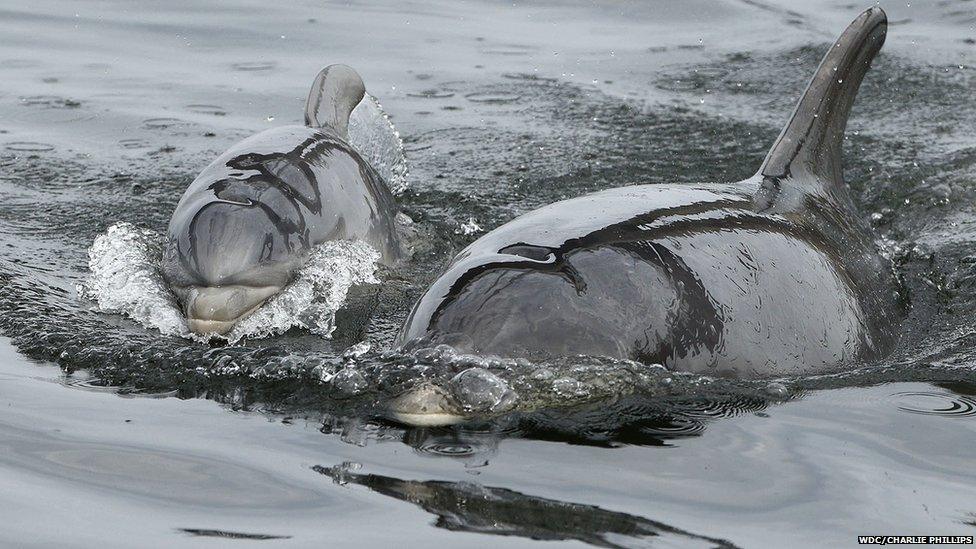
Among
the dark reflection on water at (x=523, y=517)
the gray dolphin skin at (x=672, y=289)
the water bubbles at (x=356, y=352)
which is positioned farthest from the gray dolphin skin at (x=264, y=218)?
the dark reflection on water at (x=523, y=517)

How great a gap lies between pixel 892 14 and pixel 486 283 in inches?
465

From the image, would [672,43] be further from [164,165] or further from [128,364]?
[128,364]

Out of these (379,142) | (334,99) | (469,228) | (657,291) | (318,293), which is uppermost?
(334,99)

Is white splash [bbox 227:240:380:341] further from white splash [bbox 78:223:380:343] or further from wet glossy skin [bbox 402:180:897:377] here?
wet glossy skin [bbox 402:180:897:377]

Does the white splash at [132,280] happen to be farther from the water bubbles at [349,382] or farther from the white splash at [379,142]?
the white splash at [379,142]

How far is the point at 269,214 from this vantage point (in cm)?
749

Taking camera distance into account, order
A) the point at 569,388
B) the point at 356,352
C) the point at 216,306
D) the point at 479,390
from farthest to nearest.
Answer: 1. the point at 216,306
2. the point at 356,352
3. the point at 569,388
4. the point at 479,390

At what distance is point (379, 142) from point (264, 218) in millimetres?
2598

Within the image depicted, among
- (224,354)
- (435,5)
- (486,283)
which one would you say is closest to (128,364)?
(224,354)

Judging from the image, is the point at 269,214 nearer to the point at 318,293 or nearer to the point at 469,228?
the point at 318,293

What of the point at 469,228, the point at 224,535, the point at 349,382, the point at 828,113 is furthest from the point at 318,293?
the point at 224,535

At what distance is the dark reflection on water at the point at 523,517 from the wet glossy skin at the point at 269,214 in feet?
8.87

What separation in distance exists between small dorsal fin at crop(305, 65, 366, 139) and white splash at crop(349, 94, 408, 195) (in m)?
0.36

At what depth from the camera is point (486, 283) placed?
5129 millimetres
